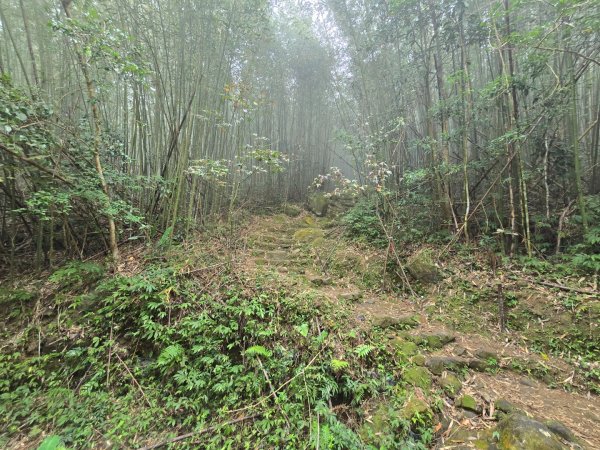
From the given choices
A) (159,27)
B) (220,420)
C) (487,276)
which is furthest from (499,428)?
(159,27)

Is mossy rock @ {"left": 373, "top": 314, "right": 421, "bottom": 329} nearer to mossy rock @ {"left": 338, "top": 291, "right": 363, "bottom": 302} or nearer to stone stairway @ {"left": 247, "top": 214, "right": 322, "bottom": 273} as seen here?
mossy rock @ {"left": 338, "top": 291, "right": 363, "bottom": 302}

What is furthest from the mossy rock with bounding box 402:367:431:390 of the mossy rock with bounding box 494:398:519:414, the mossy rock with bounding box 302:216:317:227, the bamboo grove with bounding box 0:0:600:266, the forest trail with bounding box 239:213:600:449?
the mossy rock with bounding box 302:216:317:227

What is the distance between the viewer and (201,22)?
373 cm

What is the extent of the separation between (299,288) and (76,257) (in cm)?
302

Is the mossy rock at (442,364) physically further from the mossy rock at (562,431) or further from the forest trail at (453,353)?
the mossy rock at (562,431)

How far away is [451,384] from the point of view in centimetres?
209

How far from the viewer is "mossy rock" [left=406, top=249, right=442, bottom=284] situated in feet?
11.9

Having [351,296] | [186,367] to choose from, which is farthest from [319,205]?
[186,367]

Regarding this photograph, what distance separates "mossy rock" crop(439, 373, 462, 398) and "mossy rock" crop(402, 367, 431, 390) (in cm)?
12

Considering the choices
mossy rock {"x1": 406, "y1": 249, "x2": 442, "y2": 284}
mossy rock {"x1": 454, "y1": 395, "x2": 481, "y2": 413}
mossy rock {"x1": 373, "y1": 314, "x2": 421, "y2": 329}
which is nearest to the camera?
mossy rock {"x1": 454, "y1": 395, "x2": 481, "y2": 413}

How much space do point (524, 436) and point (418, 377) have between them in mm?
689

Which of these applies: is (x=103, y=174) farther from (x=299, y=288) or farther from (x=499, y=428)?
(x=499, y=428)

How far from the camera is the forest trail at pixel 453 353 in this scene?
183 centimetres

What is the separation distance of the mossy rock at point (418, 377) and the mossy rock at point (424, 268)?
1.72m
